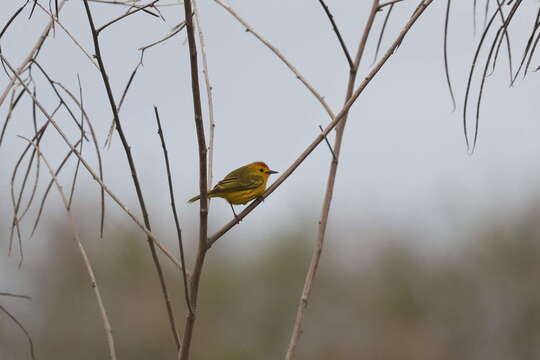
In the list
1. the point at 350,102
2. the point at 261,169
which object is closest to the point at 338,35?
the point at 350,102

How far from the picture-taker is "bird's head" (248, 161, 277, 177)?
6.83m

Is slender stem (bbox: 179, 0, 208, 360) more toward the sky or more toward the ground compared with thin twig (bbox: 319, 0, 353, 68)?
more toward the ground

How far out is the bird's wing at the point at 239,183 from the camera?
627cm

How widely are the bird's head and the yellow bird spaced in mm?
56

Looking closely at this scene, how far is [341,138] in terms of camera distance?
2.54 m

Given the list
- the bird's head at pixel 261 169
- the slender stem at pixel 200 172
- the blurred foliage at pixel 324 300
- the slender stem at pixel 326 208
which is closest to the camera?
the slender stem at pixel 200 172

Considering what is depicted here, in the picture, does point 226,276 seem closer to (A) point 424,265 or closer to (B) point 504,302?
(A) point 424,265

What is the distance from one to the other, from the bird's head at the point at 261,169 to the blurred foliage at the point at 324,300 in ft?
76.1

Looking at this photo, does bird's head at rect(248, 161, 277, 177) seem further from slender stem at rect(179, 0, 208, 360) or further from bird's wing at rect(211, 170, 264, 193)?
slender stem at rect(179, 0, 208, 360)

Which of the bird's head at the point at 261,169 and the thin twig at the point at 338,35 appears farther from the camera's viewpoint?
the bird's head at the point at 261,169

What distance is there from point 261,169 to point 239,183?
715mm

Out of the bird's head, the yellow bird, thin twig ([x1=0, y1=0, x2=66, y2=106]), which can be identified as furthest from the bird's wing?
thin twig ([x1=0, y1=0, x2=66, y2=106])

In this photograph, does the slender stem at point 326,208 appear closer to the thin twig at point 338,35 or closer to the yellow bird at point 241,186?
the thin twig at point 338,35

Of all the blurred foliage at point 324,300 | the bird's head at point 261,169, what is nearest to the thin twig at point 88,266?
the bird's head at point 261,169
